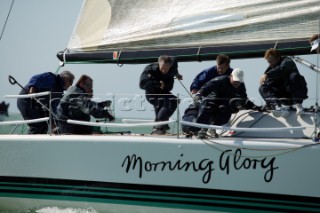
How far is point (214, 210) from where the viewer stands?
775 centimetres

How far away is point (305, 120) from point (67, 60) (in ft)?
11.0

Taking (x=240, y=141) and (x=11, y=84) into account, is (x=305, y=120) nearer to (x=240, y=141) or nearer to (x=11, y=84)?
(x=240, y=141)

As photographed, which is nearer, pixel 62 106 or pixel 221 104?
pixel 221 104

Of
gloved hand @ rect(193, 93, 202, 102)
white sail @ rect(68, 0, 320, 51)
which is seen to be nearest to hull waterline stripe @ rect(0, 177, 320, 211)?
gloved hand @ rect(193, 93, 202, 102)


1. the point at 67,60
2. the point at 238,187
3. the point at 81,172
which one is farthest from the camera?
the point at 67,60

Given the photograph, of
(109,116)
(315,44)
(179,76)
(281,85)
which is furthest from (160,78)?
(315,44)

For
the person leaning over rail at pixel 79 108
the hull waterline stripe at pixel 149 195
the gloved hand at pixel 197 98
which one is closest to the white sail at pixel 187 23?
the person leaning over rail at pixel 79 108

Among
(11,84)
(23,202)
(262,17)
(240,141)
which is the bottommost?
(23,202)

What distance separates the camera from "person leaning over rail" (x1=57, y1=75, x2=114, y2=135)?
8555 mm

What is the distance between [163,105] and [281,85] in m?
1.41

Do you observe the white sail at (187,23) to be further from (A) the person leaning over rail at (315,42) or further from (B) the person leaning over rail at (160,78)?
(B) the person leaning over rail at (160,78)

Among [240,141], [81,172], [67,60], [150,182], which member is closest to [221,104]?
[240,141]

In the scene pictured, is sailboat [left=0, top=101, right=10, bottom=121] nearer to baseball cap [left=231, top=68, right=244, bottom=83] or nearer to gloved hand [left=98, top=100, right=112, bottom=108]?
gloved hand [left=98, top=100, right=112, bottom=108]

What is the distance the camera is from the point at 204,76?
8.74m
